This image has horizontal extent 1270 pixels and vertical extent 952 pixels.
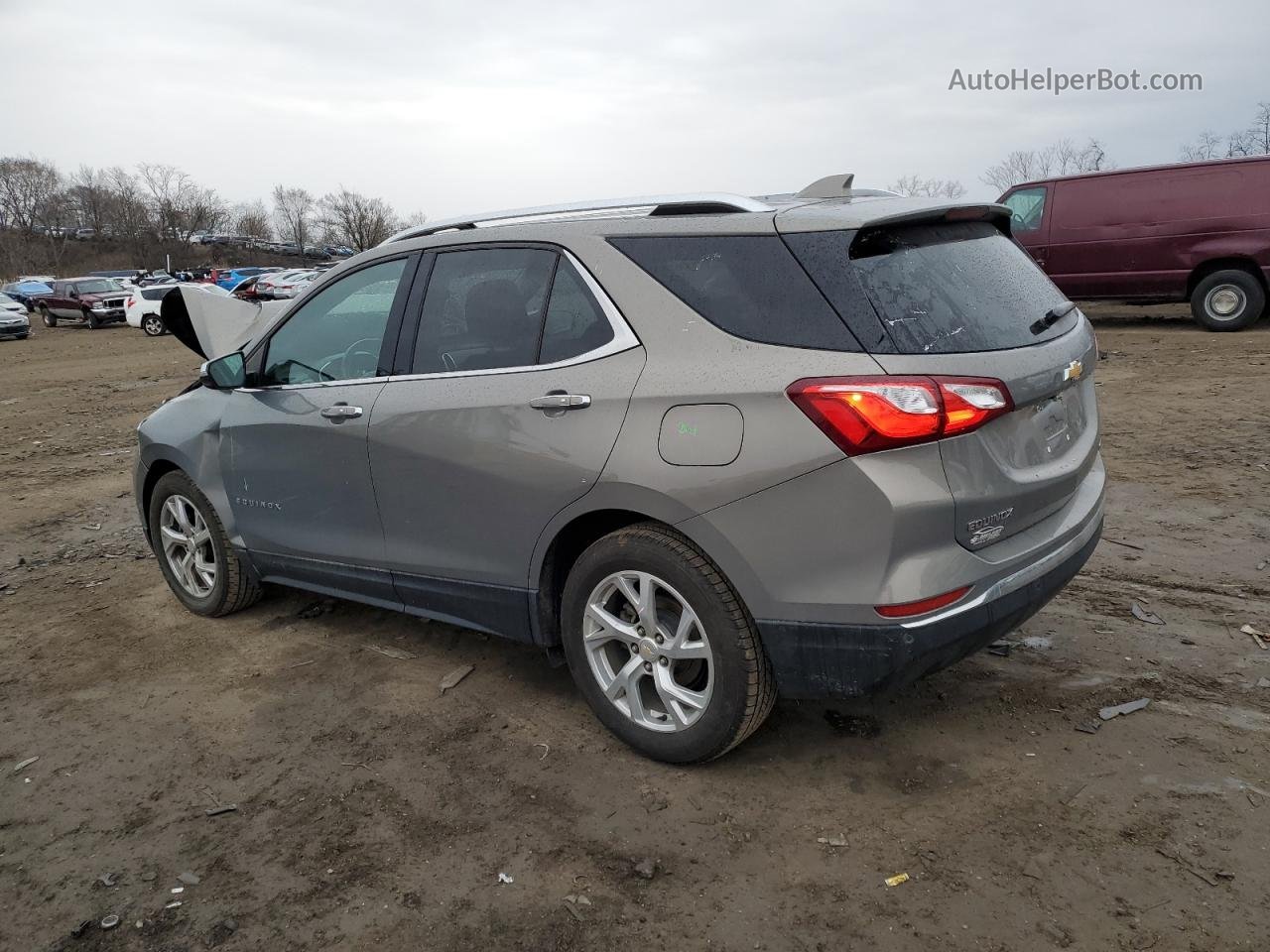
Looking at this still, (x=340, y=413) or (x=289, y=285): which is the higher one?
(x=289, y=285)

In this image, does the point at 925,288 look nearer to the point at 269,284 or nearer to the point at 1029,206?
the point at 1029,206

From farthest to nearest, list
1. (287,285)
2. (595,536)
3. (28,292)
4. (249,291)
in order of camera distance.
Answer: (28,292) → (287,285) → (249,291) → (595,536)

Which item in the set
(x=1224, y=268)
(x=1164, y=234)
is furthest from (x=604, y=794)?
(x=1224, y=268)

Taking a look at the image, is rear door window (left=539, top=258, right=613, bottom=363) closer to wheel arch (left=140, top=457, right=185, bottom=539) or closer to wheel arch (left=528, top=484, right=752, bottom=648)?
wheel arch (left=528, top=484, right=752, bottom=648)

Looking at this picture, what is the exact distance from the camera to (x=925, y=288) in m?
2.87

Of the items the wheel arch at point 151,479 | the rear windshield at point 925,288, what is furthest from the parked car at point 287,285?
the rear windshield at point 925,288

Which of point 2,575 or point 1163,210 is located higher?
point 1163,210

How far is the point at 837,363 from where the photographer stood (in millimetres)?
2678

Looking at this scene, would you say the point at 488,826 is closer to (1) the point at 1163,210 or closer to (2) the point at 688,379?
(2) the point at 688,379

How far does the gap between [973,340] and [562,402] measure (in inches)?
50.1

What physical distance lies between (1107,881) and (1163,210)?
40.4 ft

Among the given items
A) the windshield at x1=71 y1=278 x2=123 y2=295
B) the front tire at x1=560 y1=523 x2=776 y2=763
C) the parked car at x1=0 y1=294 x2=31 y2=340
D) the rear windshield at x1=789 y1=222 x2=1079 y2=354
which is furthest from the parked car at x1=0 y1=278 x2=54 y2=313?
the rear windshield at x1=789 y1=222 x2=1079 y2=354

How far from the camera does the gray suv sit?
→ 105 inches

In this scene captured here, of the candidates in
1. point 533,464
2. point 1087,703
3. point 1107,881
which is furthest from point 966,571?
point 533,464
